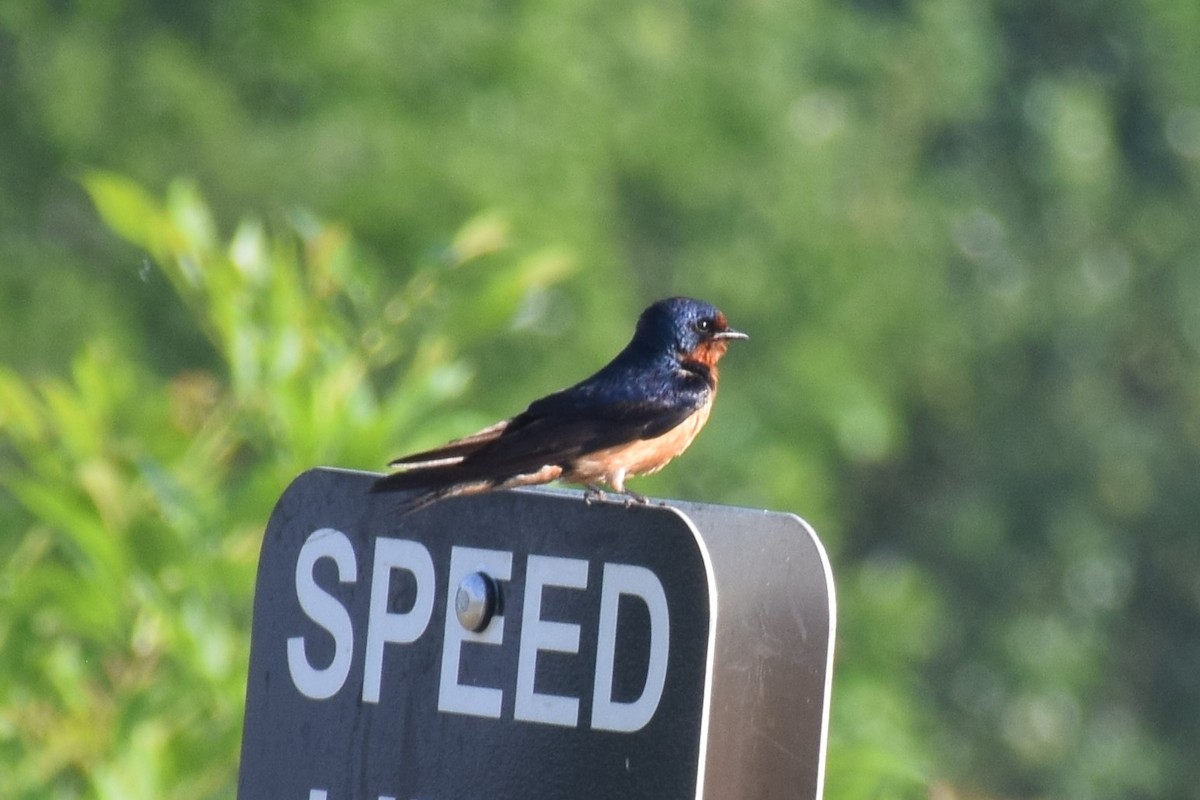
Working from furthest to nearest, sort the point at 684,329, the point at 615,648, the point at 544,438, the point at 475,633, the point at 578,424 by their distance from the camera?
the point at 684,329
the point at 578,424
the point at 544,438
the point at 475,633
the point at 615,648

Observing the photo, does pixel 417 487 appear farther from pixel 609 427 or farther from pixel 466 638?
pixel 609 427

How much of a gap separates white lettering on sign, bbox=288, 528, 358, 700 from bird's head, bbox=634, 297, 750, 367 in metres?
1.32

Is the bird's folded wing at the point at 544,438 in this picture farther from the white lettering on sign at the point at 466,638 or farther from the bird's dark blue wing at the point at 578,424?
the white lettering on sign at the point at 466,638

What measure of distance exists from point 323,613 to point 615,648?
0.41m

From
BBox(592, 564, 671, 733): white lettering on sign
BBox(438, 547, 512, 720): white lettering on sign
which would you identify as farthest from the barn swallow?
BBox(592, 564, 671, 733): white lettering on sign

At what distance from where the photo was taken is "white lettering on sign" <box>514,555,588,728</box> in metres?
2.41

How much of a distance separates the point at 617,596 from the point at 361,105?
15259 millimetres

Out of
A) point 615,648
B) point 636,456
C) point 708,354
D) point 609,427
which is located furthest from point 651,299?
point 615,648

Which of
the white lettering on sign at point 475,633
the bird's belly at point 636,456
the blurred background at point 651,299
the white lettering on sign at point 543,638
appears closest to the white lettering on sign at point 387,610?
the white lettering on sign at point 475,633

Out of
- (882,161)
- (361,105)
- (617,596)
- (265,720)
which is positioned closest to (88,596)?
(265,720)

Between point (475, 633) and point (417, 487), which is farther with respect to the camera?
point (417, 487)

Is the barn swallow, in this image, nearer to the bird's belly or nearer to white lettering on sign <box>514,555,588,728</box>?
the bird's belly

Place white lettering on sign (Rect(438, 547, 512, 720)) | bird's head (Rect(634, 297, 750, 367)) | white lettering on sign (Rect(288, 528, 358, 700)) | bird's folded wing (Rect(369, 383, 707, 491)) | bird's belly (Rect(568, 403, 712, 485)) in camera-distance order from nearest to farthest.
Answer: white lettering on sign (Rect(438, 547, 512, 720)) → white lettering on sign (Rect(288, 528, 358, 700)) → bird's folded wing (Rect(369, 383, 707, 491)) → bird's belly (Rect(568, 403, 712, 485)) → bird's head (Rect(634, 297, 750, 367))

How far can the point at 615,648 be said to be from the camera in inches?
93.5
